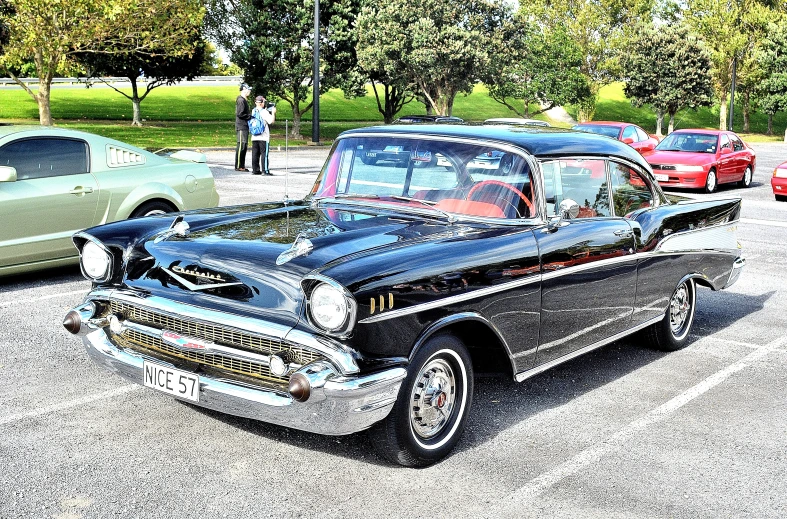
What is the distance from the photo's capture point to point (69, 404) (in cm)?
534

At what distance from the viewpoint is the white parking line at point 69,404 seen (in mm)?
5094

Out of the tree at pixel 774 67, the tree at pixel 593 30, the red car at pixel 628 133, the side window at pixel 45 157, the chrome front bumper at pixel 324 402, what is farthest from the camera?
the tree at pixel 593 30

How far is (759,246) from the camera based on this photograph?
12.5 meters

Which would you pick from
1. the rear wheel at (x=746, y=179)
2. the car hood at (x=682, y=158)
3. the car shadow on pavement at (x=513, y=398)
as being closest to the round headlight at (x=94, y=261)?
the car shadow on pavement at (x=513, y=398)

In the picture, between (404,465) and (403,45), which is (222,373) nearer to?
(404,465)

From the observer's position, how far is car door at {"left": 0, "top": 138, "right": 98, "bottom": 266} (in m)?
8.27

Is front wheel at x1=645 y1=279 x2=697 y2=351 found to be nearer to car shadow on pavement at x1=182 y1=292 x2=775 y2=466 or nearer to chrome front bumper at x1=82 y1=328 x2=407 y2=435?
car shadow on pavement at x1=182 y1=292 x2=775 y2=466

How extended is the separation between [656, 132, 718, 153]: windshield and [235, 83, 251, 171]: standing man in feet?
32.3

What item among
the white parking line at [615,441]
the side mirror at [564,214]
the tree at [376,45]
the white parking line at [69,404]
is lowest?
the white parking line at [615,441]

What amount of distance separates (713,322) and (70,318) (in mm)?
5505

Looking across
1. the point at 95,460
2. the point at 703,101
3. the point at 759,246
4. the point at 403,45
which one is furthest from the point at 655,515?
the point at 703,101

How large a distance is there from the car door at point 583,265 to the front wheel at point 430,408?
720 millimetres

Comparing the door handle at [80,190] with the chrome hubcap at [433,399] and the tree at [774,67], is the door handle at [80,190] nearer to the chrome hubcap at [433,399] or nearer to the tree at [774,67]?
the chrome hubcap at [433,399]

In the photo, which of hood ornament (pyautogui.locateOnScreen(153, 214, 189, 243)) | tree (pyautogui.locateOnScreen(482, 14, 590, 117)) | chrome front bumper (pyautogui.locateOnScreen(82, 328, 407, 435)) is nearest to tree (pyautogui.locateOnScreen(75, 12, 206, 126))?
tree (pyautogui.locateOnScreen(482, 14, 590, 117))
